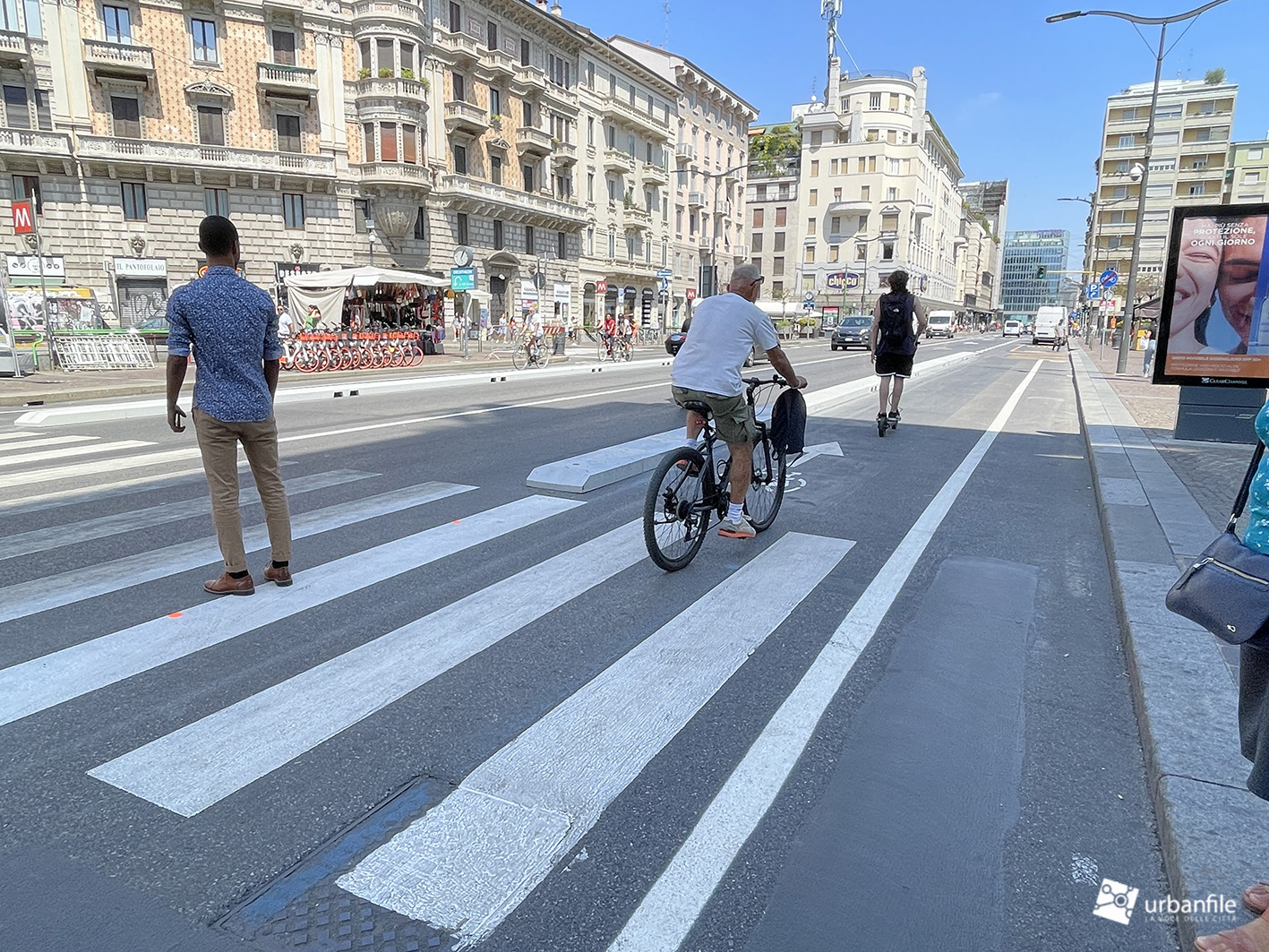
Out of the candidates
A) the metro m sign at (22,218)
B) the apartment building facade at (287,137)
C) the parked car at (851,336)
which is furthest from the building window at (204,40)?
the parked car at (851,336)

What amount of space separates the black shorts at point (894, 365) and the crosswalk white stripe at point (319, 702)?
20.9 feet

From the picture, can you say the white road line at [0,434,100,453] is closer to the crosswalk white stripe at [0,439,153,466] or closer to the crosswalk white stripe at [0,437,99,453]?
the crosswalk white stripe at [0,437,99,453]

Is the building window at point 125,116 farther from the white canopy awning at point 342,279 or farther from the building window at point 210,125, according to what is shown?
the white canopy awning at point 342,279

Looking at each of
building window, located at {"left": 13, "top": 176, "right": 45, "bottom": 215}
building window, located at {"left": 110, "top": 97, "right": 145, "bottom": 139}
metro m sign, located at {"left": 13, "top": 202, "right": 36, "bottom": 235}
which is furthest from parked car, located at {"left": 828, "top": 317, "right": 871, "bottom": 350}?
building window, located at {"left": 13, "top": 176, "right": 45, "bottom": 215}

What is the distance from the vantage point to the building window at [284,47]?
1319 inches

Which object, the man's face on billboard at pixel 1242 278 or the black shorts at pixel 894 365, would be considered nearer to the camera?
the man's face on billboard at pixel 1242 278

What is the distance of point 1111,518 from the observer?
582cm

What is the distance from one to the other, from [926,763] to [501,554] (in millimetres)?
2924

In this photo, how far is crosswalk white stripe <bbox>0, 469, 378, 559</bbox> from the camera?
Result: 5.06m

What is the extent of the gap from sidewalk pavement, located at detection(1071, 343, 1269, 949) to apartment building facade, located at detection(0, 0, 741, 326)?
99.6ft

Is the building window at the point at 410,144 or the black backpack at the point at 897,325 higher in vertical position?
the building window at the point at 410,144

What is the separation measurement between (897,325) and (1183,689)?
6959 millimetres

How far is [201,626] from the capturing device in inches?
152

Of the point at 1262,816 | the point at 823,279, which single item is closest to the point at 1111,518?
the point at 1262,816
